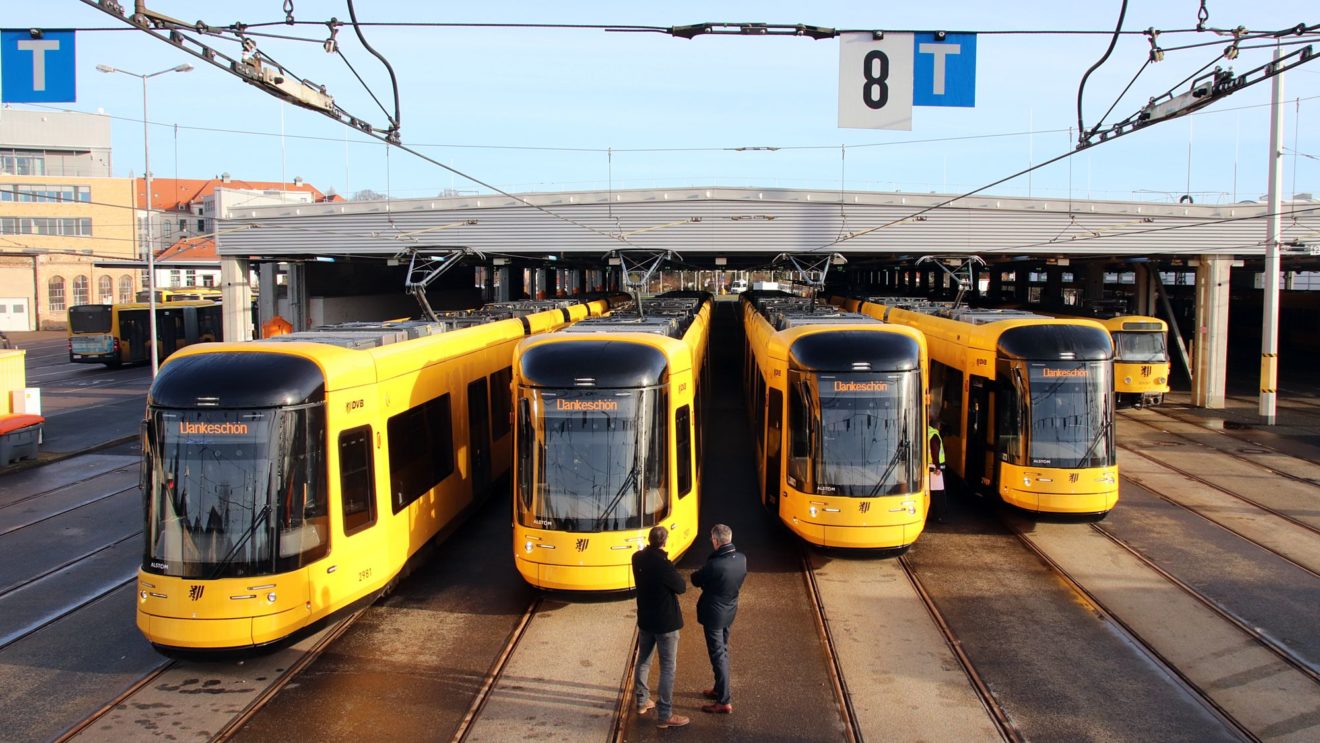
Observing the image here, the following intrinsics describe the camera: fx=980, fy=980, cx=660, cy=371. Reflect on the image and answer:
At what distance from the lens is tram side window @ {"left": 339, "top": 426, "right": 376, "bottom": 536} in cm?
895

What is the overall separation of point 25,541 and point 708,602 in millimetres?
10712

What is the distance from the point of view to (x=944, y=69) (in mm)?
9586

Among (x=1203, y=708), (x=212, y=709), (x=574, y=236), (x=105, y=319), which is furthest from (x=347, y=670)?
(x=105, y=319)

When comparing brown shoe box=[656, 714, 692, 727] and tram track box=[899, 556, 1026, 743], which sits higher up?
brown shoe box=[656, 714, 692, 727]

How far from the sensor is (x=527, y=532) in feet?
31.9

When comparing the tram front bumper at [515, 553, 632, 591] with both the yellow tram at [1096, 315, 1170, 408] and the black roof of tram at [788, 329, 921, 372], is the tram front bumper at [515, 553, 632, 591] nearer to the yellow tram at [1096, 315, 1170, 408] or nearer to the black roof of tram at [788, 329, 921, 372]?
the black roof of tram at [788, 329, 921, 372]

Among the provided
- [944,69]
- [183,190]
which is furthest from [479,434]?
[183,190]

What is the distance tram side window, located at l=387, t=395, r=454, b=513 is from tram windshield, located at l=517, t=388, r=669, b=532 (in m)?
1.32

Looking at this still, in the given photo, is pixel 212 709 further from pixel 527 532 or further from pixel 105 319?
pixel 105 319

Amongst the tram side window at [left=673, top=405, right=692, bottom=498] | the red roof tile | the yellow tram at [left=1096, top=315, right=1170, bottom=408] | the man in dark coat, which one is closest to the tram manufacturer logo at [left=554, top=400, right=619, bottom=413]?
the tram side window at [left=673, top=405, right=692, bottom=498]

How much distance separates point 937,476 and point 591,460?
17.3ft

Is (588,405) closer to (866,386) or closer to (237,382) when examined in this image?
(237,382)

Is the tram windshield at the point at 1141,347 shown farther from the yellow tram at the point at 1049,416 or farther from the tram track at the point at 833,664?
the tram track at the point at 833,664

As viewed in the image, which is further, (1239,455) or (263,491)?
(1239,455)
